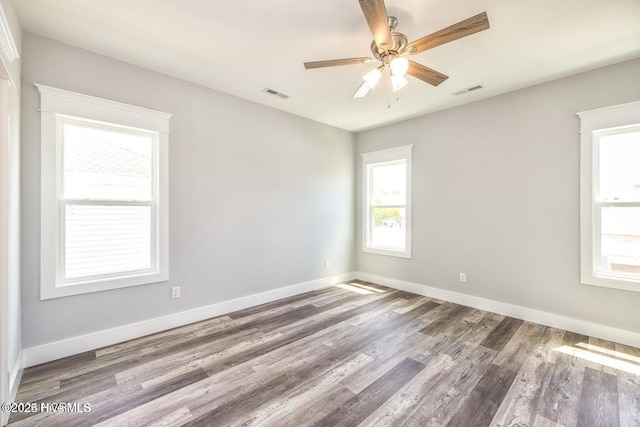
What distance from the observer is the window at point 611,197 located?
272cm

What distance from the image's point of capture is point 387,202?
15.7ft

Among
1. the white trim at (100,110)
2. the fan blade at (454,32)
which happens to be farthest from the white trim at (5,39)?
the fan blade at (454,32)

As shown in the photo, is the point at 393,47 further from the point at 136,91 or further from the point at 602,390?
the point at 602,390

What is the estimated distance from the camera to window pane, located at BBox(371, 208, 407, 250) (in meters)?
4.57

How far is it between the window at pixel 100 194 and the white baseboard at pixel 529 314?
343cm

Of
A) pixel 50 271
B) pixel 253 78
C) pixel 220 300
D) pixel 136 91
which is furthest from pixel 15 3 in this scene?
pixel 220 300

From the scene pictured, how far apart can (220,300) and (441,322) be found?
8.59ft

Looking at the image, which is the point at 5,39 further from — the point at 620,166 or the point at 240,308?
the point at 620,166

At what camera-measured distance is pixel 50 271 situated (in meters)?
2.38

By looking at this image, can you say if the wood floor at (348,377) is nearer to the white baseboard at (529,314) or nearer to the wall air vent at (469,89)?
the white baseboard at (529,314)

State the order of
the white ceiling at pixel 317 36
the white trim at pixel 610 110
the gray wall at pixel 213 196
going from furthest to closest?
the white trim at pixel 610 110
the gray wall at pixel 213 196
the white ceiling at pixel 317 36

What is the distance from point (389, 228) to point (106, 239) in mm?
3823

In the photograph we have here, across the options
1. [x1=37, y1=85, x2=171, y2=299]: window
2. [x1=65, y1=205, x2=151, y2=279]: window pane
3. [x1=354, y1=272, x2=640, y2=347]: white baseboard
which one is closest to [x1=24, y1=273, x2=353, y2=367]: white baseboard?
[x1=37, y1=85, x2=171, y2=299]: window

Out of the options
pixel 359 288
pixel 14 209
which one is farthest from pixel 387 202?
pixel 14 209
